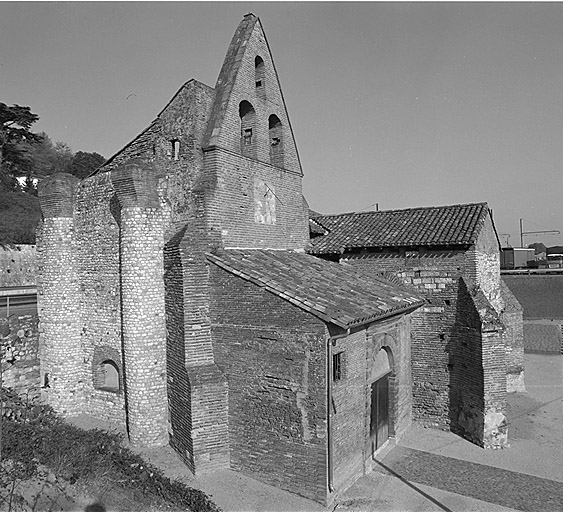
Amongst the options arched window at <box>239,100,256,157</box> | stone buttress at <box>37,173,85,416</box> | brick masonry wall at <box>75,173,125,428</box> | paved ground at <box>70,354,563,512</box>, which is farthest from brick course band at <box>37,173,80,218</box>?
paved ground at <box>70,354,563,512</box>

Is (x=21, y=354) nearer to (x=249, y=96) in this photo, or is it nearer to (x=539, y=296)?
(x=249, y=96)

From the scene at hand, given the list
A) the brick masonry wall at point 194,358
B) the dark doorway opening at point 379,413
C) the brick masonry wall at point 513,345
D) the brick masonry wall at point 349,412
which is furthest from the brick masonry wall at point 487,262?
the brick masonry wall at point 194,358

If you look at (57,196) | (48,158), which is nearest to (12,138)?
(48,158)

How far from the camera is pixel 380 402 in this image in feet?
37.7

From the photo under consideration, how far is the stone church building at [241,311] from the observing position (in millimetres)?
9133

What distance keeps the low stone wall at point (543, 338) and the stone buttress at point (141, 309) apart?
2018cm

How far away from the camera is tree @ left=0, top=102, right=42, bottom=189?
40.5 m

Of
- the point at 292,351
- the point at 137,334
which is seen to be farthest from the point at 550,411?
the point at 137,334

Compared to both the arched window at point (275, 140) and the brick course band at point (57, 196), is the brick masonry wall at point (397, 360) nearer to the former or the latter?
the arched window at point (275, 140)

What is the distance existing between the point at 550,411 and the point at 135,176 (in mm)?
14226

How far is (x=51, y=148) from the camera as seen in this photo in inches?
2490

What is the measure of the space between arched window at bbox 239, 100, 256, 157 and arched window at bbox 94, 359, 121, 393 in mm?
6874

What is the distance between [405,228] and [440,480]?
282 inches

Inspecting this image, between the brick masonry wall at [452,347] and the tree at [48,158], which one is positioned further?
the tree at [48,158]
